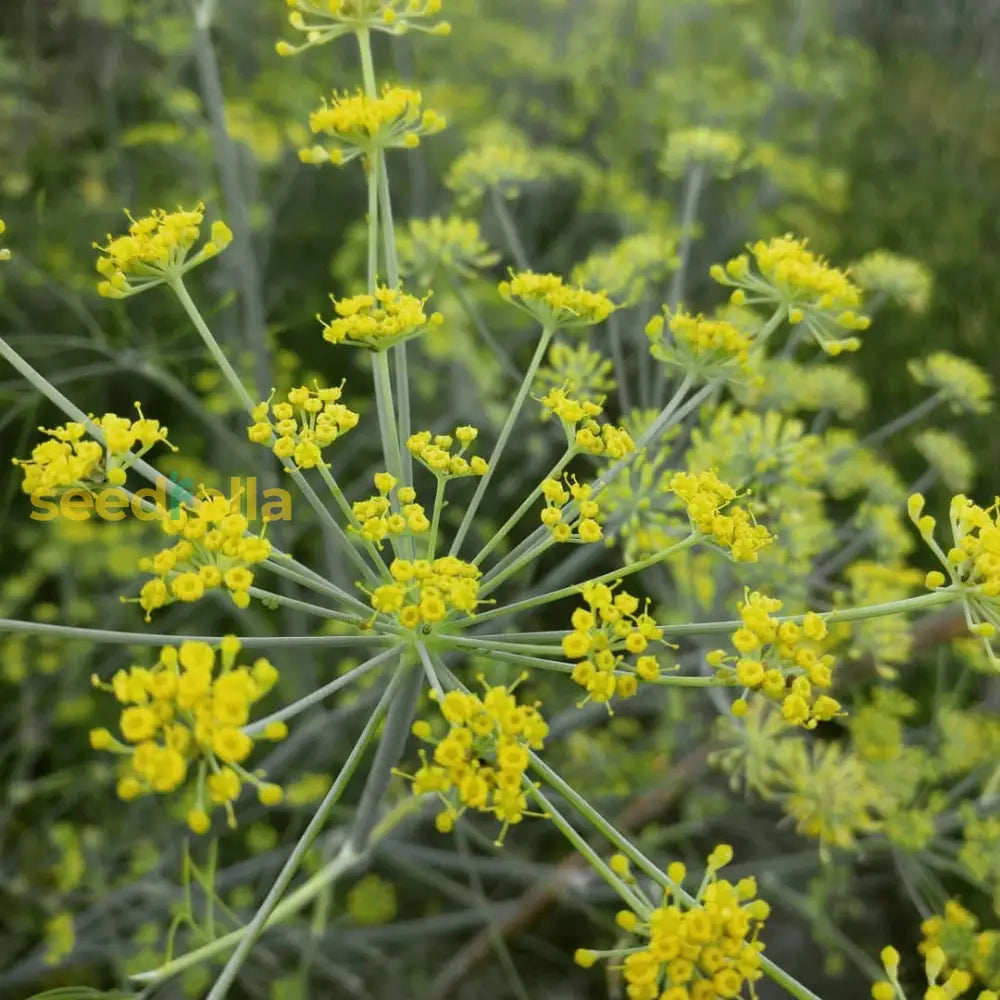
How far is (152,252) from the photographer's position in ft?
5.02

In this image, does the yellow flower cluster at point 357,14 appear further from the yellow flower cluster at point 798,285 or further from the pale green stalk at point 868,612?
the pale green stalk at point 868,612

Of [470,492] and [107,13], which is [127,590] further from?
[107,13]

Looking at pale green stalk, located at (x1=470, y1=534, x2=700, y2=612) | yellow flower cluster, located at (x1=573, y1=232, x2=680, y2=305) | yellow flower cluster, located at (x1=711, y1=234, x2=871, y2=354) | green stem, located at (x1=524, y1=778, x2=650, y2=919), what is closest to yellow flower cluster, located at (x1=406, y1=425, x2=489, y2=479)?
pale green stalk, located at (x1=470, y1=534, x2=700, y2=612)

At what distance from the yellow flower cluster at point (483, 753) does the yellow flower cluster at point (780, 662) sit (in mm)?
303

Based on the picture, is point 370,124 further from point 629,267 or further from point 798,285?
point 629,267

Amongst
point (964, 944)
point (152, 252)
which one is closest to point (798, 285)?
point (152, 252)

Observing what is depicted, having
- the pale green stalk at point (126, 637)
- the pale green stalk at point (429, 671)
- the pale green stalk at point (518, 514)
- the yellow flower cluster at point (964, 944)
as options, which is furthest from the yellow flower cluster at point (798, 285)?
the yellow flower cluster at point (964, 944)

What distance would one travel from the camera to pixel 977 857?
2.25 m

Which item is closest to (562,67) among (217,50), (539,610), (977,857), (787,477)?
(217,50)

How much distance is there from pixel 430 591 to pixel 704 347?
0.75m

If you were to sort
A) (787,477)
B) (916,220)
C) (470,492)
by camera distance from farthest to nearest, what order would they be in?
(916,220) → (470,492) → (787,477)

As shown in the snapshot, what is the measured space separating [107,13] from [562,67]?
2127mm

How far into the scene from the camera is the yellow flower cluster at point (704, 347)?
5.50 ft

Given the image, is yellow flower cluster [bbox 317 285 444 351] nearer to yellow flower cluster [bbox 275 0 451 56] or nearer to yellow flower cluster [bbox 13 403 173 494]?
yellow flower cluster [bbox 13 403 173 494]
